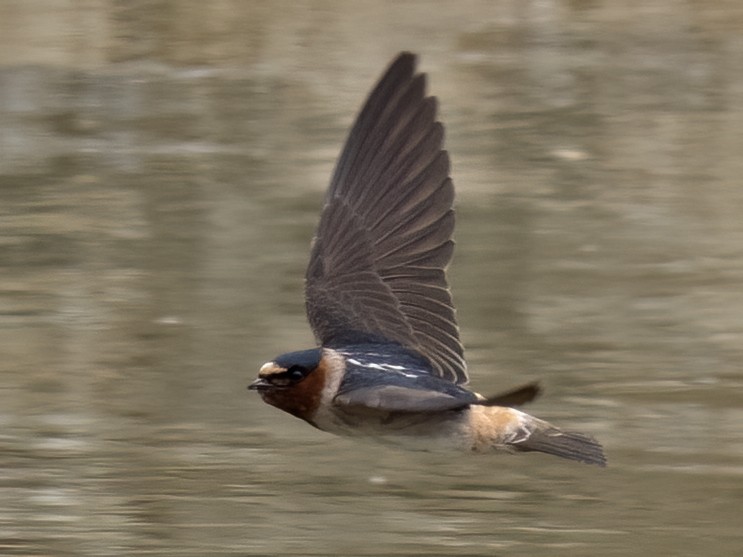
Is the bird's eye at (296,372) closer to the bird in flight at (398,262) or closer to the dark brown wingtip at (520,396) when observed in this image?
the bird in flight at (398,262)

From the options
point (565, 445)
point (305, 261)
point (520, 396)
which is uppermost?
point (520, 396)

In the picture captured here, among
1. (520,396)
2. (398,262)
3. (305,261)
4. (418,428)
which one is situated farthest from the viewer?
(305,261)

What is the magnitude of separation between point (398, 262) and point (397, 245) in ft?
0.12

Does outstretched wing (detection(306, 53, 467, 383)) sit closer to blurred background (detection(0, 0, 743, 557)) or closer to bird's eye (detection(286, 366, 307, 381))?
bird's eye (detection(286, 366, 307, 381))

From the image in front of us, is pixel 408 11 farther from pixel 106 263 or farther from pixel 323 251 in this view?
pixel 323 251

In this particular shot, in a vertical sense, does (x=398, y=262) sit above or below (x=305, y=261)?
above

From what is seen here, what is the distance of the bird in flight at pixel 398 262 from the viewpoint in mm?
3914

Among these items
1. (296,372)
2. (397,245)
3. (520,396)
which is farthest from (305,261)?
(520,396)

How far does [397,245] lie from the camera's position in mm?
4188

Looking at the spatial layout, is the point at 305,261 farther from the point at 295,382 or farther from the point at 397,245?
the point at 295,382

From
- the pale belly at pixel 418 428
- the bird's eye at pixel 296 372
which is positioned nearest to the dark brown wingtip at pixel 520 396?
the pale belly at pixel 418 428

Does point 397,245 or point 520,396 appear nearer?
point 520,396

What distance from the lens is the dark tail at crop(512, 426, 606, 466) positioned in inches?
147

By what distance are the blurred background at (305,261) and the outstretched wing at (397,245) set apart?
0.63 metres
